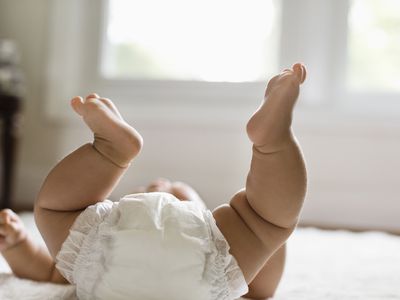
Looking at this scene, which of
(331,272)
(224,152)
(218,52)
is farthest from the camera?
(218,52)

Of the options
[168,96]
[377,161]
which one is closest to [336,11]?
[377,161]

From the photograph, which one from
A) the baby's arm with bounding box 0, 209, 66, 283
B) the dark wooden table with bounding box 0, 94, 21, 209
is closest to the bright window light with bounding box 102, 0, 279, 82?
the dark wooden table with bounding box 0, 94, 21, 209

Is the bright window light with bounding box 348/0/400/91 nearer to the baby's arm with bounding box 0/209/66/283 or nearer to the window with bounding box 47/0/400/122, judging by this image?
the window with bounding box 47/0/400/122

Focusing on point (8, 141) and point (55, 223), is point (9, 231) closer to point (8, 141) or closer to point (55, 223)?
point (55, 223)

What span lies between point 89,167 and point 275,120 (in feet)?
0.79

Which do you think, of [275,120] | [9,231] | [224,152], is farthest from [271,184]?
[224,152]

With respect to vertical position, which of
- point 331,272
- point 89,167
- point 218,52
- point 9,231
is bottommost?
point 331,272

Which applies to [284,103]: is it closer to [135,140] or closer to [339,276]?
[135,140]

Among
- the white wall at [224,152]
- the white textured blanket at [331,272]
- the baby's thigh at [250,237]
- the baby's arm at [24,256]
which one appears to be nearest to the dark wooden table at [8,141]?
the white wall at [224,152]

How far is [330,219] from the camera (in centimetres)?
205

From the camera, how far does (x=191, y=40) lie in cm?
230

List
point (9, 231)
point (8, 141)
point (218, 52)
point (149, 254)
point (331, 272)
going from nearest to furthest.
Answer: point (149, 254)
point (9, 231)
point (331, 272)
point (8, 141)
point (218, 52)

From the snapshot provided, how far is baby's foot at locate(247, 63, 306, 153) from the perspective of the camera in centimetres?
66

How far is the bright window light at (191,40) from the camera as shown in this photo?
2.23 meters
